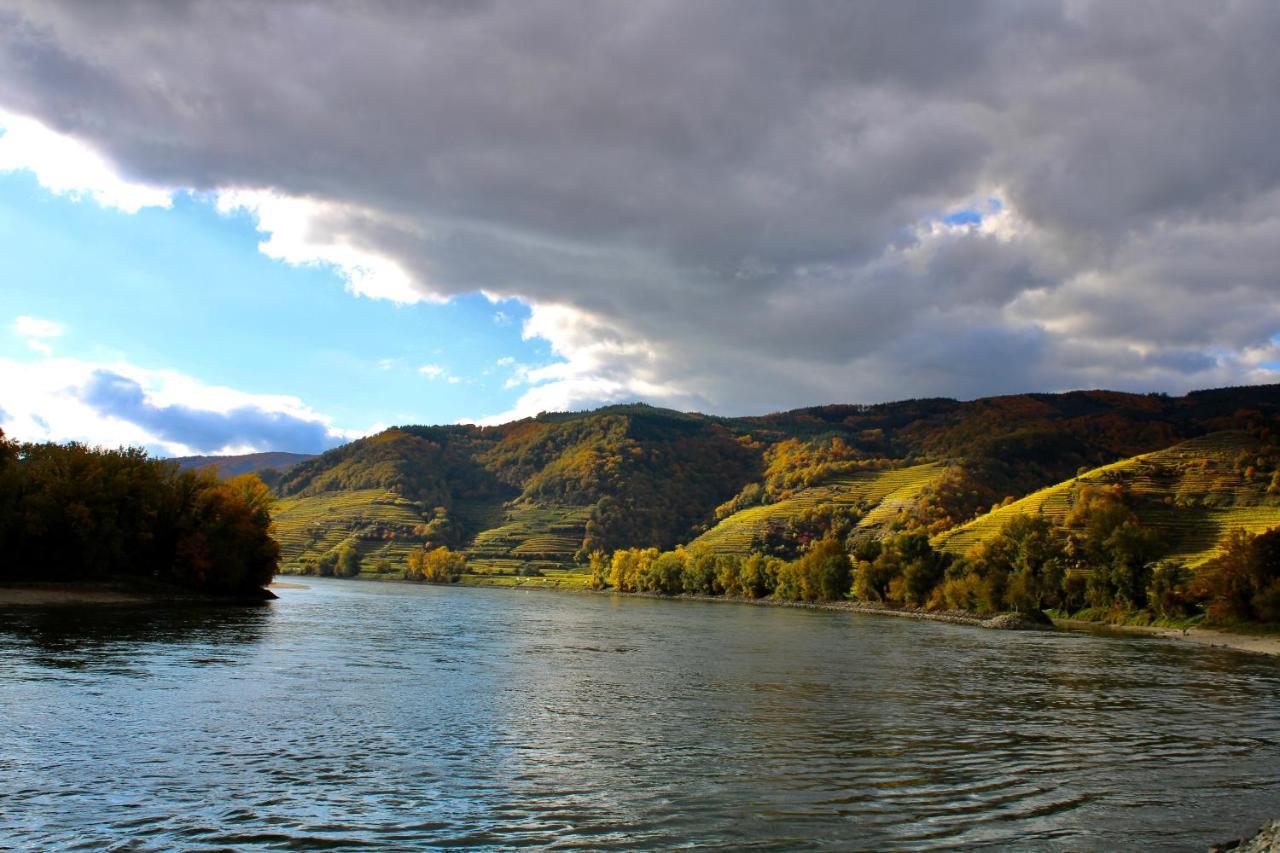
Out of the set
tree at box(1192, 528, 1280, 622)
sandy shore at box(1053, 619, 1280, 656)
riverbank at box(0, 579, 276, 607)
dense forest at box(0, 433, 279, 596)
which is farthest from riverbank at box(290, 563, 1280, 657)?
dense forest at box(0, 433, 279, 596)

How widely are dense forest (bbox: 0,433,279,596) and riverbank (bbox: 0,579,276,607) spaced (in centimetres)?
206

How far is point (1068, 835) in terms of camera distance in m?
19.8

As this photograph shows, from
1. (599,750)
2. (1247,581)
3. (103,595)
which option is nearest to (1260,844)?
(599,750)

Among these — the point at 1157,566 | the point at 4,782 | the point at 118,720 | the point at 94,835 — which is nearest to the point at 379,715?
the point at 118,720

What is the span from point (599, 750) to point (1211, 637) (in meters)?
96.3

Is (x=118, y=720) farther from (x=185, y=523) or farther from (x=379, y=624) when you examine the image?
(x=185, y=523)

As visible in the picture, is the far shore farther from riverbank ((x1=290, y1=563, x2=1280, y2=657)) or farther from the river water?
the river water

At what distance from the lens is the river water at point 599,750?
1975 cm

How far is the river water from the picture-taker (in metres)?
19.8

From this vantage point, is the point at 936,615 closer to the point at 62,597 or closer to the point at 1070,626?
the point at 1070,626

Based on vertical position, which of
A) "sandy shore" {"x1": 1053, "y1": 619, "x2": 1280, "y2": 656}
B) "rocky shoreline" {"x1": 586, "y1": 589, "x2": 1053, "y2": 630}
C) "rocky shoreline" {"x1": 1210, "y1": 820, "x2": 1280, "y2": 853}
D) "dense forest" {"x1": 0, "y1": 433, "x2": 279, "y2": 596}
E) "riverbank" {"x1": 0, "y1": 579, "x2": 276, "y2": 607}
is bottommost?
"rocky shoreline" {"x1": 586, "y1": 589, "x2": 1053, "y2": 630}

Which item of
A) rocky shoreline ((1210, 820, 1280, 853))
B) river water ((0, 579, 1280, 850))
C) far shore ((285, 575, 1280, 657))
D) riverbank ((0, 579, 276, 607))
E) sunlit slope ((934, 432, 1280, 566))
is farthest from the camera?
sunlit slope ((934, 432, 1280, 566))

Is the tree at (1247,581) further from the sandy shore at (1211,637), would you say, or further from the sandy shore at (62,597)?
the sandy shore at (62,597)

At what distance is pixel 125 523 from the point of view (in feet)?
335
